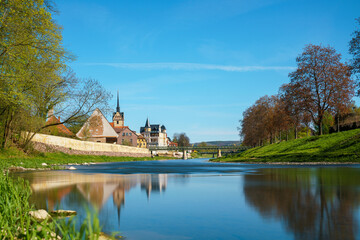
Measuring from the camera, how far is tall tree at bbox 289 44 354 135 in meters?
41.0

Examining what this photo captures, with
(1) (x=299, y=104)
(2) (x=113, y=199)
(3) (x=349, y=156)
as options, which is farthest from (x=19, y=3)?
(1) (x=299, y=104)

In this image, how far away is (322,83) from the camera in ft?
137

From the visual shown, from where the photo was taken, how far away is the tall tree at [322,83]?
4097cm

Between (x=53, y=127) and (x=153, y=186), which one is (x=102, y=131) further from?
(x=153, y=186)

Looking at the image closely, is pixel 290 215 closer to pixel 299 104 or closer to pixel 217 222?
pixel 217 222

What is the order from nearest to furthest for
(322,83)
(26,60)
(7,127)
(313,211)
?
(313,211), (26,60), (7,127), (322,83)

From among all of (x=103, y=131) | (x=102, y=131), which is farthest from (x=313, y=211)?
(x=103, y=131)

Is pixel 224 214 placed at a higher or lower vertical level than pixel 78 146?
lower

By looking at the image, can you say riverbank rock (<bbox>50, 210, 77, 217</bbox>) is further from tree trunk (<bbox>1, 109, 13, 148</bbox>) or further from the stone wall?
the stone wall

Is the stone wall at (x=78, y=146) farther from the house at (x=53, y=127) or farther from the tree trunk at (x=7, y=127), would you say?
the tree trunk at (x=7, y=127)

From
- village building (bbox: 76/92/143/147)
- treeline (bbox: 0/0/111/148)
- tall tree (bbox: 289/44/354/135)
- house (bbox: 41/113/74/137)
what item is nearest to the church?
village building (bbox: 76/92/143/147)

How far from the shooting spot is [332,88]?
1615 inches

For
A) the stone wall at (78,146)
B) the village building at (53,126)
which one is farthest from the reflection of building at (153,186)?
the stone wall at (78,146)

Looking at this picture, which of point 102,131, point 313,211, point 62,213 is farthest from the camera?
point 102,131
